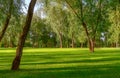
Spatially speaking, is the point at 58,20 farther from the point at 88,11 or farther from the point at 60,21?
the point at 88,11

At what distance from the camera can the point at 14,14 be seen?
1050 inches

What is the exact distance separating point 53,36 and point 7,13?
99157mm

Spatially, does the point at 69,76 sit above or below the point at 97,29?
below

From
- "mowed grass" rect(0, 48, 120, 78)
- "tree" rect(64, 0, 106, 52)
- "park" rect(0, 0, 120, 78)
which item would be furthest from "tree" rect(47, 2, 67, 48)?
"mowed grass" rect(0, 48, 120, 78)

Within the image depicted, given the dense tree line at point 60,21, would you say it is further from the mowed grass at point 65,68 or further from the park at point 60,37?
the mowed grass at point 65,68

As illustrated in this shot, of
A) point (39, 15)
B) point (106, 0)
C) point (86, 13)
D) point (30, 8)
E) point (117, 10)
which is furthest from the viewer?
point (39, 15)

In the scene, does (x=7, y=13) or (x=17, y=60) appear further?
(x=7, y=13)

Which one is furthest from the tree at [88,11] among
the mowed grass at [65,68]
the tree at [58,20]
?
the tree at [58,20]

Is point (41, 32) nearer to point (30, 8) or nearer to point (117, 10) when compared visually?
point (117, 10)

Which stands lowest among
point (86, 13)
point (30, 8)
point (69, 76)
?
point (69, 76)

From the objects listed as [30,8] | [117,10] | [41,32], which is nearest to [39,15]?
[41,32]

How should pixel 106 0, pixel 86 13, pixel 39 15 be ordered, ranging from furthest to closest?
1. pixel 39 15
2. pixel 86 13
3. pixel 106 0

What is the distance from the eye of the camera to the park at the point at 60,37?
19750 mm

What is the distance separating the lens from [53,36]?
406ft
